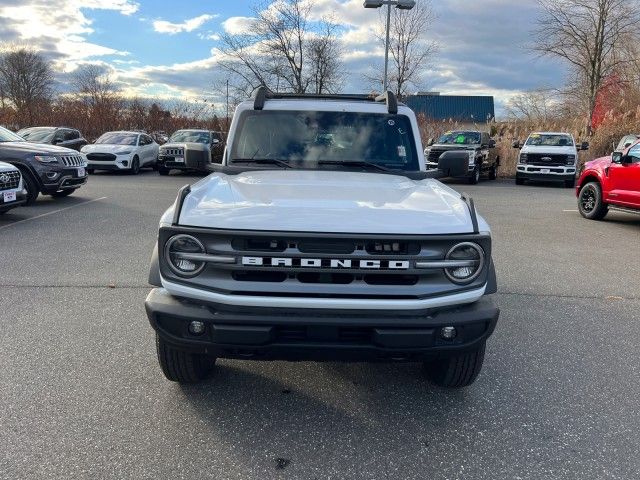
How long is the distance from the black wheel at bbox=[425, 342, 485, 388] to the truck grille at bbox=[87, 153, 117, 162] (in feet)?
59.5

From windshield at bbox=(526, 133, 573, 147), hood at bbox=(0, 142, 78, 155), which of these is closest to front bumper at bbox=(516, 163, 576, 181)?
windshield at bbox=(526, 133, 573, 147)

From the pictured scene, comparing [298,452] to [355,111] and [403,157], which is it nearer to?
[403,157]

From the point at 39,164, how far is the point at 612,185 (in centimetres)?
1154

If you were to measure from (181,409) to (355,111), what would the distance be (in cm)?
275

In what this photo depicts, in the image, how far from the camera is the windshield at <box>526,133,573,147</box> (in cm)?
1888

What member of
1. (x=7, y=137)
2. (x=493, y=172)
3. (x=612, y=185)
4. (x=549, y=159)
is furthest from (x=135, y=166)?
(x=612, y=185)

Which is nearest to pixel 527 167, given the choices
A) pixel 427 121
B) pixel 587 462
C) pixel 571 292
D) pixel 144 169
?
pixel 427 121

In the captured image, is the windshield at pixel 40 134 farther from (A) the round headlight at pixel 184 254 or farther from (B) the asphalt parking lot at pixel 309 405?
(A) the round headlight at pixel 184 254

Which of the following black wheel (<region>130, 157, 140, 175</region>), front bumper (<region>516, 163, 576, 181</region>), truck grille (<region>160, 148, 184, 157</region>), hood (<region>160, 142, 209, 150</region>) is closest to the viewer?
hood (<region>160, 142, 209, 150</region>)

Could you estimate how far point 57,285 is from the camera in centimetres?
562

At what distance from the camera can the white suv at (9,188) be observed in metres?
8.66

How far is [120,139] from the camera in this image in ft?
67.2

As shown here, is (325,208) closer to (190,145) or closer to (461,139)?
(190,145)

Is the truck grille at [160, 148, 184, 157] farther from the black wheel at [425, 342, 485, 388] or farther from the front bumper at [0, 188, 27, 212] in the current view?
the black wheel at [425, 342, 485, 388]
